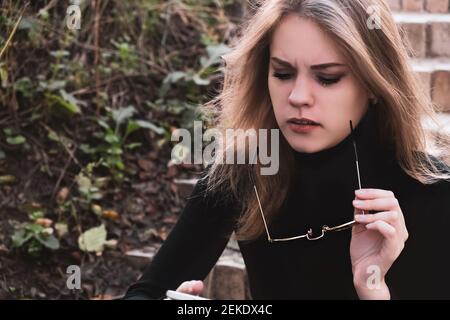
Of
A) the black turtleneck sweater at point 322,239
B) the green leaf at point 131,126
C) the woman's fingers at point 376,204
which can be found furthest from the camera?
the green leaf at point 131,126

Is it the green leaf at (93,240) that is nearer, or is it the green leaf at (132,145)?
the green leaf at (93,240)

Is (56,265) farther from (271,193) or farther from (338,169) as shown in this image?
(338,169)

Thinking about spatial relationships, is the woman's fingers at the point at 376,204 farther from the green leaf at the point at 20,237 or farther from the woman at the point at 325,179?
the green leaf at the point at 20,237

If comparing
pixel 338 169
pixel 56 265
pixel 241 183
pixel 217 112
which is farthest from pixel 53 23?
pixel 338 169

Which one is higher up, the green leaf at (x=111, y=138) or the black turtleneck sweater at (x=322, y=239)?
the green leaf at (x=111, y=138)

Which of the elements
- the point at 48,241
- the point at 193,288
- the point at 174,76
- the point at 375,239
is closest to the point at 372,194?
Result: the point at 375,239

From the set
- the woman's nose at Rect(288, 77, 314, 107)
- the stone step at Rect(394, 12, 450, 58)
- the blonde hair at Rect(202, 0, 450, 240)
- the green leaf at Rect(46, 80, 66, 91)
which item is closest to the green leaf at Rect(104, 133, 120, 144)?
the green leaf at Rect(46, 80, 66, 91)

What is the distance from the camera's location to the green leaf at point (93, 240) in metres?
3.41

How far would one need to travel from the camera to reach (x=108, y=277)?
11.2ft

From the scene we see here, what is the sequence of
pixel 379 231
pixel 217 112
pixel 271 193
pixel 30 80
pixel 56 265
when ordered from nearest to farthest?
pixel 379 231, pixel 271 193, pixel 217 112, pixel 56 265, pixel 30 80

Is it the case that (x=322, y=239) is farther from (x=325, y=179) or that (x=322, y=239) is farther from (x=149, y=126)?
(x=149, y=126)

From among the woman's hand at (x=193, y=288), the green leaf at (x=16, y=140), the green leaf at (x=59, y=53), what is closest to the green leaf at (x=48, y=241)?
the green leaf at (x=16, y=140)

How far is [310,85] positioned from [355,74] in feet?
0.44
